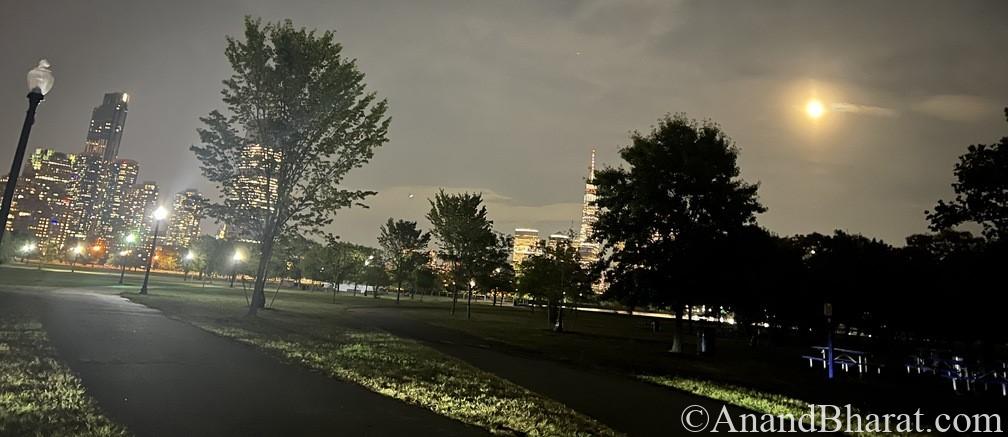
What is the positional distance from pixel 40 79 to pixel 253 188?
1582 centimetres

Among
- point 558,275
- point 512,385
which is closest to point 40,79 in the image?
point 512,385

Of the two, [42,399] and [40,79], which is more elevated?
[40,79]

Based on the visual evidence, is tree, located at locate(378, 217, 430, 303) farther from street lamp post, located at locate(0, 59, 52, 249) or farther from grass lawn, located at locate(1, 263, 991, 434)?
street lamp post, located at locate(0, 59, 52, 249)

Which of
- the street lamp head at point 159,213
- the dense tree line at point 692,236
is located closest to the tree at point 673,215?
the dense tree line at point 692,236

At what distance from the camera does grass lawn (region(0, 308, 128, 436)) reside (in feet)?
18.8

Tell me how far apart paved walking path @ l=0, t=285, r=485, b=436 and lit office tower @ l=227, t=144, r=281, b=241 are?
11308 mm

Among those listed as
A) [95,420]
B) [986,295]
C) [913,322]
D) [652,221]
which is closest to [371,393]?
[95,420]

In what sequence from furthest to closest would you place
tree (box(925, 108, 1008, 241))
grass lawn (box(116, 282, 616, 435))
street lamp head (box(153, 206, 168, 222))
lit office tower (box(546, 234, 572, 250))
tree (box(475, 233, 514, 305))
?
tree (box(475, 233, 514, 305))
lit office tower (box(546, 234, 572, 250))
street lamp head (box(153, 206, 168, 222))
tree (box(925, 108, 1008, 241))
grass lawn (box(116, 282, 616, 435))

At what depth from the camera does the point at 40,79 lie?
9164 mm

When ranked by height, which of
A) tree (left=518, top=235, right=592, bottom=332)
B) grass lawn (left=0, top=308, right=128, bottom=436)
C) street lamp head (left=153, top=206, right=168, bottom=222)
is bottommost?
grass lawn (left=0, top=308, right=128, bottom=436)

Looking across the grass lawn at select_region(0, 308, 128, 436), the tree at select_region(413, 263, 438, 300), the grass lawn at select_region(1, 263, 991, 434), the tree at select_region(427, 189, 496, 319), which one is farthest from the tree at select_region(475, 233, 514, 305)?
the grass lawn at select_region(0, 308, 128, 436)

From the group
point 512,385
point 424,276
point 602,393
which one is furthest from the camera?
point 424,276

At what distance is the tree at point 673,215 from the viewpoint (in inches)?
861

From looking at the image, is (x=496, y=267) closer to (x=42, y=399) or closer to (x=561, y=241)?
(x=561, y=241)
